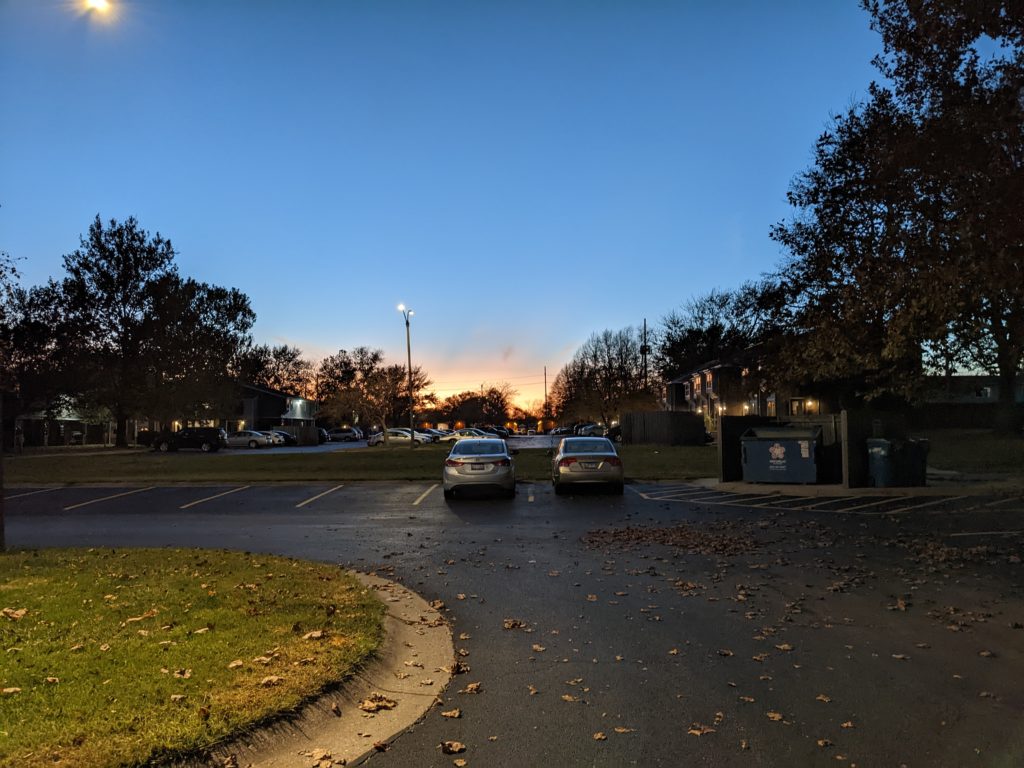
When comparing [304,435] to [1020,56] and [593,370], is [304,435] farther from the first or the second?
[1020,56]

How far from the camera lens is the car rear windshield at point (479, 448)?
1719 centimetres

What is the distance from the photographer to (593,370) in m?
78.5

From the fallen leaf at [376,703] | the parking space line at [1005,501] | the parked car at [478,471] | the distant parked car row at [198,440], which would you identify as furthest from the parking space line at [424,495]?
the distant parked car row at [198,440]

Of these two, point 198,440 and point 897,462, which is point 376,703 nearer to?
point 897,462

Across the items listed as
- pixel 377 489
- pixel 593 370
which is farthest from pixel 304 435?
pixel 377 489

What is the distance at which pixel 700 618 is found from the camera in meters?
6.55

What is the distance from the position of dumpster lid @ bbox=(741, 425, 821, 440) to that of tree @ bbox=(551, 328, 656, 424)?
50.5 m

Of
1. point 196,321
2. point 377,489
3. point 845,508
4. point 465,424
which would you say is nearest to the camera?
point 845,508

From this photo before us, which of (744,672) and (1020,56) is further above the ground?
(1020,56)

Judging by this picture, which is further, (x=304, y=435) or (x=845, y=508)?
(x=304, y=435)

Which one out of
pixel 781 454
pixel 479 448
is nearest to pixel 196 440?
pixel 479 448

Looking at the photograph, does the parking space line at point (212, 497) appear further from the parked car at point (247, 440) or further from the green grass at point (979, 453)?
the parked car at point (247, 440)

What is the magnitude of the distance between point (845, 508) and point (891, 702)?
10601mm

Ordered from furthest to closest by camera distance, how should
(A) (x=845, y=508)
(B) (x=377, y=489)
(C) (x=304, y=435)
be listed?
1. (C) (x=304, y=435)
2. (B) (x=377, y=489)
3. (A) (x=845, y=508)
